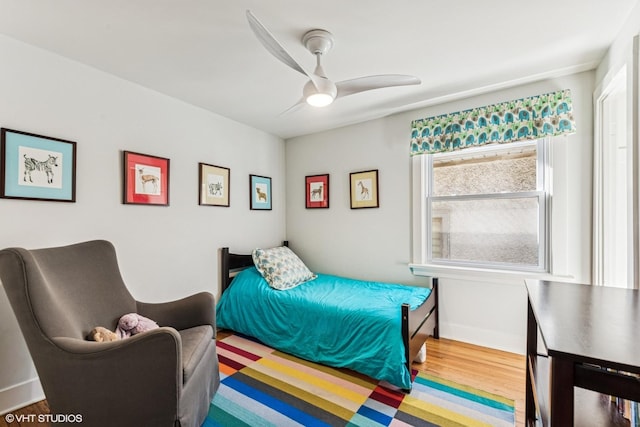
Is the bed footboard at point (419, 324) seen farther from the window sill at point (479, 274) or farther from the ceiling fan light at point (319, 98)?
the ceiling fan light at point (319, 98)

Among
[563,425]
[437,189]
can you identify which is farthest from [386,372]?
[437,189]

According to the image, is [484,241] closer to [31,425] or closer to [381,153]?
[381,153]

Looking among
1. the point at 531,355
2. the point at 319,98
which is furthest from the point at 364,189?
the point at 531,355

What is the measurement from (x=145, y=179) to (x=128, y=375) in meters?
1.70

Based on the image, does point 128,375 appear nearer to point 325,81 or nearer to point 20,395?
point 20,395

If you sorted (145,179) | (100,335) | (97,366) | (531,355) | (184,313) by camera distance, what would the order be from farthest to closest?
(145,179) < (184,313) < (100,335) < (531,355) < (97,366)

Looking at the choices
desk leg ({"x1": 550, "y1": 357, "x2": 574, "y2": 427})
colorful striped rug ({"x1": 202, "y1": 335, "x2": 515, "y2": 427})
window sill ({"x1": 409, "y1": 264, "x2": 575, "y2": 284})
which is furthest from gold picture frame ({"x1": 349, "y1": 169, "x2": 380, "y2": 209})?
desk leg ({"x1": 550, "y1": 357, "x2": 574, "y2": 427})

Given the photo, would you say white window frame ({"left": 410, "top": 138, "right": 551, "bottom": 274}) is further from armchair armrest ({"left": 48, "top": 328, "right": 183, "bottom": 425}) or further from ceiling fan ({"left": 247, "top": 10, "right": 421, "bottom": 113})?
armchair armrest ({"left": 48, "top": 328, "right": 183, "bottom": 425})

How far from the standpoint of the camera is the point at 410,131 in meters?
3.10

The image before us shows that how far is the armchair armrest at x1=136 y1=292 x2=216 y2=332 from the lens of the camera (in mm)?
2035

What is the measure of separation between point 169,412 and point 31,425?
112cm

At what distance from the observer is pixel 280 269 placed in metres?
3.08

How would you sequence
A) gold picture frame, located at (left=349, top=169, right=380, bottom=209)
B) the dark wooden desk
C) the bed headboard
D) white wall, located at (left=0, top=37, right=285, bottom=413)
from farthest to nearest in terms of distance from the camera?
gold picture frame, located at (left=349, top=169, right=380, bottom=209) → the bed headboard → white wall, located at (left=0, top=37, right=285, bottom=413) → the dark wooden desk

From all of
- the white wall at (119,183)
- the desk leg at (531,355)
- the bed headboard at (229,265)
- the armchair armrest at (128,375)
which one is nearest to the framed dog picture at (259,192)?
the white wall at (119,183)
